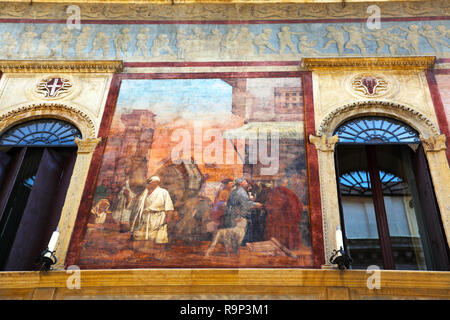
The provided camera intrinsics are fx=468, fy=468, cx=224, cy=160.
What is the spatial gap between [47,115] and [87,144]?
129 centimetres

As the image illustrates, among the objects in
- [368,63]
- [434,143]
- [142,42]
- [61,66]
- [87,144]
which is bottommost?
[87,144]

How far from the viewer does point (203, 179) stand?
8461mm

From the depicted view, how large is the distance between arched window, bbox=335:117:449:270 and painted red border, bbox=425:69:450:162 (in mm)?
512

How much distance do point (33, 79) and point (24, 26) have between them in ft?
6.39

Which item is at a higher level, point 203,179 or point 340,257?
point 203,179

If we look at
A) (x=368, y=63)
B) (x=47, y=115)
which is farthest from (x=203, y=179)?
(x=368, y=63)

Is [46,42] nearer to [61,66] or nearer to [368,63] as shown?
[61,66]

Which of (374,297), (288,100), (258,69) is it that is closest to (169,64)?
(258,69)

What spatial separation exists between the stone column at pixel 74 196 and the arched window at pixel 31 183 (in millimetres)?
210

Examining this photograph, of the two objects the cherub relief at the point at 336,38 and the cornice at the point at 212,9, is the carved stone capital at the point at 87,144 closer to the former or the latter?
the cornice at the point at 212,9

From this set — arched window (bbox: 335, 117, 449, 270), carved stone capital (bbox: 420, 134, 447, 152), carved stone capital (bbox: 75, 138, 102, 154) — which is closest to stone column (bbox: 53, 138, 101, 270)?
carved stone capital (bbox: 75, 138, 102, 154)

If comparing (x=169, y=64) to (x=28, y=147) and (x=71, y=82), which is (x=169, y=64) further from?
(x=28, y=147)

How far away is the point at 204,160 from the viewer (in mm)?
8711

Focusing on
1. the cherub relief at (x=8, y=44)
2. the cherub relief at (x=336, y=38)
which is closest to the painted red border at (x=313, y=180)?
the cherub relief at (x=336, y=38)
